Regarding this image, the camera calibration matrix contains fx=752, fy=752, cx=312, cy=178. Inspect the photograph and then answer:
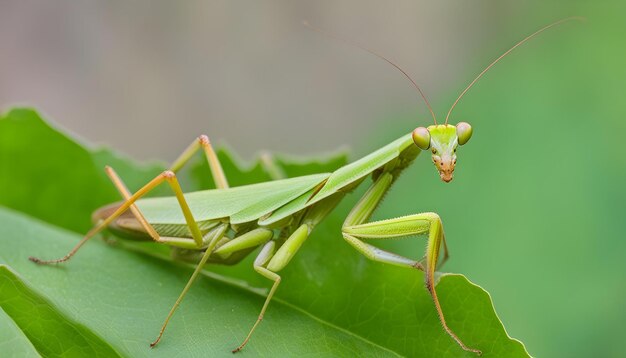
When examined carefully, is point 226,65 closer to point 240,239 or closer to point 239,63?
point 239,63

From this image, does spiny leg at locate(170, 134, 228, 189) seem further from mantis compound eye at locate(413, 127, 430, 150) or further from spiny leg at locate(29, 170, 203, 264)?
mantis compound eye at locate(413, 127, 430, 150)

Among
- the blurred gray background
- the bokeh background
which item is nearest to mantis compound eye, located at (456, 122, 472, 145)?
the bokeh background

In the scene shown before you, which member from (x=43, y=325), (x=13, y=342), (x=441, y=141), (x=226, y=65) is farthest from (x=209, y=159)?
(x=226, y=65)

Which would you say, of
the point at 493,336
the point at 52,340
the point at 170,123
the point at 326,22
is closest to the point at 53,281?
the point at 52,340

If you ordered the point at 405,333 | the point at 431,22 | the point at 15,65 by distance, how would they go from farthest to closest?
the point at 431,22 → the point at 15,65 → the point at 405,333

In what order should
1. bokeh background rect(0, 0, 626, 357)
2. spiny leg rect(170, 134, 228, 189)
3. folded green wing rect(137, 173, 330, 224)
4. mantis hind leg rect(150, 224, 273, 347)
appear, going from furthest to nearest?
bokeh background rect(0, 0, 626, 357), spiny leg rect(170, 134, 228, 189), folded green wing rect(137, 173, 330, 224), mantis hind leg rect(150, 224, 273, 347)

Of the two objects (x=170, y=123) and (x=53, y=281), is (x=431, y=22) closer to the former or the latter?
(x=170, y=123)

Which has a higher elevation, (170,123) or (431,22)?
(431,22)
